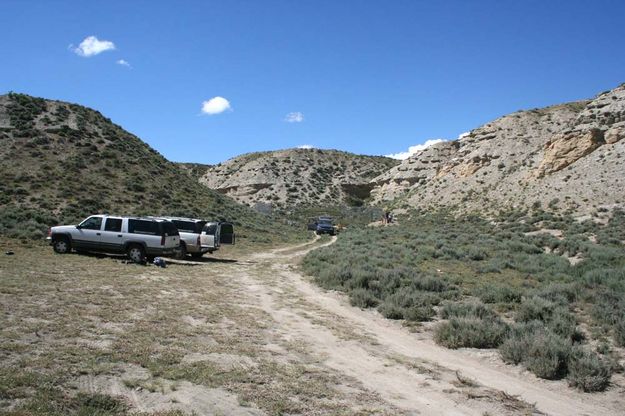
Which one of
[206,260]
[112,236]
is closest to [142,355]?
[112,236]

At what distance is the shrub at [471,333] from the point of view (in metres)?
9.30

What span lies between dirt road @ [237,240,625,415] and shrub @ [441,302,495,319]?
1.20 m

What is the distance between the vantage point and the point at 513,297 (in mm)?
12891

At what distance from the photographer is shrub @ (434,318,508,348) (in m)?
9.30

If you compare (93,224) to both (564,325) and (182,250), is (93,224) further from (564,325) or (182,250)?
(564,325)

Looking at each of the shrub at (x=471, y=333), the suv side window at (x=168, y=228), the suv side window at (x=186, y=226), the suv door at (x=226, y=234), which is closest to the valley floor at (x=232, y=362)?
the shrub at (x=471, y=333)

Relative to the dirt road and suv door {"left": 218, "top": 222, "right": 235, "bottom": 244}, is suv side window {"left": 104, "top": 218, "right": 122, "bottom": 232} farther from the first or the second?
the dirt road

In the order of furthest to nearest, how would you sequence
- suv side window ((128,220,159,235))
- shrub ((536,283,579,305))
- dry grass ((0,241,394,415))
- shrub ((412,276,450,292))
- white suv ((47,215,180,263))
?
1. suv side window ((128,220,159,235))
2. white suv ((47,215,180,263))
3. shrub ((412,276,450,292))
4. shrub ((536,283,579,305))
5. dry grass ((0,241,394,415))

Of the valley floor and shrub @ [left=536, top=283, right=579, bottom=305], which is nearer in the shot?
the valley floor

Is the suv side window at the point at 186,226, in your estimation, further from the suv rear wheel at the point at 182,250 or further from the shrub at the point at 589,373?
the shrub at the point at 589,373

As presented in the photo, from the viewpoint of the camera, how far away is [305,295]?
575 inches

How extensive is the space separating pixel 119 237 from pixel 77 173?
83.8ft

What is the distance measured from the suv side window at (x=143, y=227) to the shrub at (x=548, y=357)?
15345 mm

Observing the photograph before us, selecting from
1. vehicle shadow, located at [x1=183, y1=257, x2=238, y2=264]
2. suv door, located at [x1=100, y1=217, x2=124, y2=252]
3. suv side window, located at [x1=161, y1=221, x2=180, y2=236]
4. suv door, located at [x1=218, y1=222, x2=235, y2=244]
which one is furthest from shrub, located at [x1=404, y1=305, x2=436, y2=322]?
suv door, located at [x1=218, y1=222, x2=235, y2=244]
